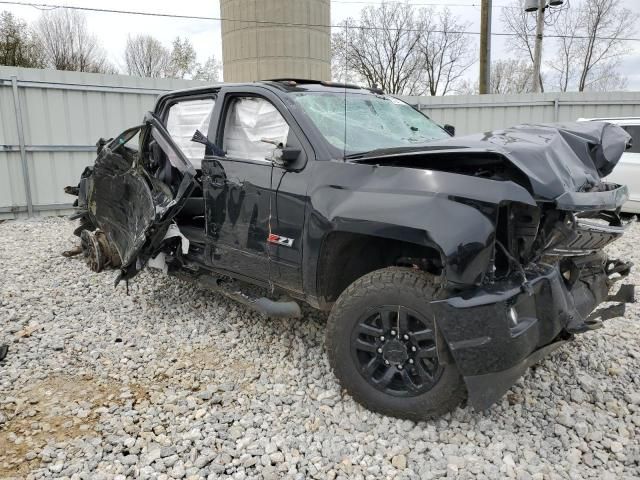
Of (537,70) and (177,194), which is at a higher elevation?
(537,70)

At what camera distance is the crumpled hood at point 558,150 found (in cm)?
249

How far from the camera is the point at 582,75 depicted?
112ft

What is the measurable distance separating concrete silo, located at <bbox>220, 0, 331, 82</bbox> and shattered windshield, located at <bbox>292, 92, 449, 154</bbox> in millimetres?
15063

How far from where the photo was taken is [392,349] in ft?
9.27

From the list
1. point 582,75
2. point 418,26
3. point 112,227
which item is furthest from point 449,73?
point 112,227

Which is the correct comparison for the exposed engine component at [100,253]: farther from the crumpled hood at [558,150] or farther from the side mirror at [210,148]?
the crumpled hood at [558,150]

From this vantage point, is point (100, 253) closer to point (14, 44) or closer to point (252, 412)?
point (252, 412)

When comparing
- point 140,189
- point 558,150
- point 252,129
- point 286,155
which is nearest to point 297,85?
point 252,129

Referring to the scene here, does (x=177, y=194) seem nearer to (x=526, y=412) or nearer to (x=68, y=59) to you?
(x=526, y=412)

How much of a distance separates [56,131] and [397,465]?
9.20 meters

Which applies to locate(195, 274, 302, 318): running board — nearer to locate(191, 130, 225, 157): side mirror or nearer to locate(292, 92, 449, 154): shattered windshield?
locate(191, 130, 225, 157): side mirror

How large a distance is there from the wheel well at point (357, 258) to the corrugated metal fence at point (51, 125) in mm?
8106

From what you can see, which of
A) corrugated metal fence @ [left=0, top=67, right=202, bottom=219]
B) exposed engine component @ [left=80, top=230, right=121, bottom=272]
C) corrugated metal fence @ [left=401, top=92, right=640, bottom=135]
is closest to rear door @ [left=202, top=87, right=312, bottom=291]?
exposed engine component @ [left=80, top=230, right=121, bottom=272]

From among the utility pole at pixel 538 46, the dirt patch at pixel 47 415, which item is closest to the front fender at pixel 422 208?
the dirt patch at pixel 47 415
